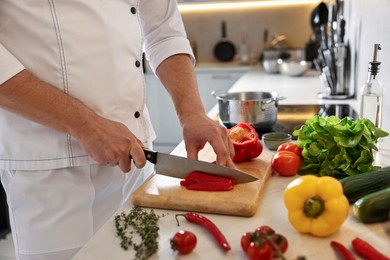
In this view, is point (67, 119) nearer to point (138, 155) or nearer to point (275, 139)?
point (138, 155)

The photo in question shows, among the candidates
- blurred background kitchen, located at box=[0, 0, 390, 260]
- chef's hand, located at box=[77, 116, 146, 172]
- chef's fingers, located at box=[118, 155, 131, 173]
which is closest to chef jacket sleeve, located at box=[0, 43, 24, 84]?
chef's hand, located at box=[77, 116, 146, 172]

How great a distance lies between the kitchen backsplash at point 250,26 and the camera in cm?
376

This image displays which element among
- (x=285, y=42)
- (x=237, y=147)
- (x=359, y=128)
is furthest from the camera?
(x=285, y=42)

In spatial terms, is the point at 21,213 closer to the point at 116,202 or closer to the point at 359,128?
the point at 116,202

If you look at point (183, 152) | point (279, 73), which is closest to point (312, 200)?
point (183, 152)

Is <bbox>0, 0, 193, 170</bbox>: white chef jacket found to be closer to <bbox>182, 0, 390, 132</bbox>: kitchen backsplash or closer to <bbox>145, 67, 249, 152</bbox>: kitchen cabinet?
<bbox>145, 67, 249, 152</bbox>: kitchen cabinet

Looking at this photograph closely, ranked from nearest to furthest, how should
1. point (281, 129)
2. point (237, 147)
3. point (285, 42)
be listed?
point (237, 147), point (281, 129), point (285, 42)

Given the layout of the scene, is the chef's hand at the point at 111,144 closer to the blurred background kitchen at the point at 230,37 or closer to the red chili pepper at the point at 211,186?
the red chili pepper at the point at 211,186

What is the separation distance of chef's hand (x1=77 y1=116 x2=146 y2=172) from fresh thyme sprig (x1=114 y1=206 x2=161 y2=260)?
0.11m

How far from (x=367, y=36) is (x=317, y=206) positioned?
1131mm

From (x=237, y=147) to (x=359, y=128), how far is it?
30 centimetres

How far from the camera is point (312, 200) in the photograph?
82 centimetres

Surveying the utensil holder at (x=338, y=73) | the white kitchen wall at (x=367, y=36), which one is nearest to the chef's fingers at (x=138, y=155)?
the white kitchen wall at (x=367, y=36)

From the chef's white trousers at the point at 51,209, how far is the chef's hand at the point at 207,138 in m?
0.26
